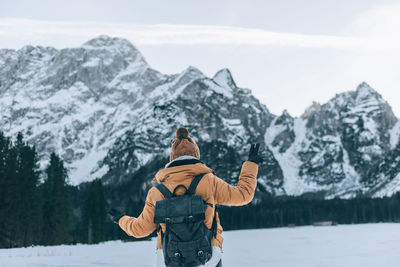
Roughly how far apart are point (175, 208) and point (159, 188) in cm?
38

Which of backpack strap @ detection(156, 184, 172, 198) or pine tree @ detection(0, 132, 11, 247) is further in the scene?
pine tree @ detection(0, 132, 11, 247)

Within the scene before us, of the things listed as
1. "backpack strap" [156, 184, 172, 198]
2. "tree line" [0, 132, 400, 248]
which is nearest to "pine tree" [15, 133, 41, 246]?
"tree line" [0, 132, 400, 248]

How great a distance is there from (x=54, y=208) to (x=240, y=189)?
62.1m

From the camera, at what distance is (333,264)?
20062 millimetres

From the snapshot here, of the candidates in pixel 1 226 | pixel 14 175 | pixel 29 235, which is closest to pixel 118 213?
pixel 1 226

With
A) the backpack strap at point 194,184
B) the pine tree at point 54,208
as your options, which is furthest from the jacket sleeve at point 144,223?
the pine tree at point 54,208

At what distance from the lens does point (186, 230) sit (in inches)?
197

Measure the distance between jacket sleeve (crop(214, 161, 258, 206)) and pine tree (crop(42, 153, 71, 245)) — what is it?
58558mm

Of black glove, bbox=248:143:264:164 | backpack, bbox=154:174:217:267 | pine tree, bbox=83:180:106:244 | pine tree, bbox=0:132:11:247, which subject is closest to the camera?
backpack, bbox=154:174:217:267

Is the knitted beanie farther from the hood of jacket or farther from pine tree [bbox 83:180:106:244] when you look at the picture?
pine tree [bbox 83:180:106:244]

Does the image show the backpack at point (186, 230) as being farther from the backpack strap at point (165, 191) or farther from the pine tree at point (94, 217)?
the pine tree at point (94, 217)

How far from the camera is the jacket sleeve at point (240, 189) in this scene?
17.0 feet

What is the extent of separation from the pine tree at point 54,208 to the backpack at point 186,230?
5842cm

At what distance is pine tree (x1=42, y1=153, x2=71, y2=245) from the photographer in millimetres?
60122
